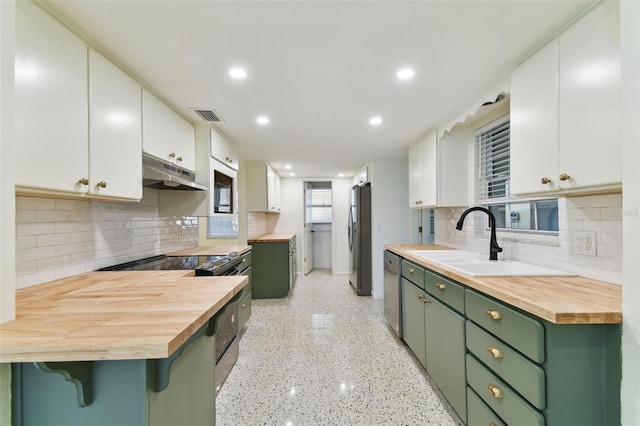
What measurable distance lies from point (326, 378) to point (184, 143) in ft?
7.65

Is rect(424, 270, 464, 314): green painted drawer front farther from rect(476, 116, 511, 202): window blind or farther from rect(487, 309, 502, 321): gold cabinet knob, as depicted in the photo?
rect(476, 116, 511, 202): window blind

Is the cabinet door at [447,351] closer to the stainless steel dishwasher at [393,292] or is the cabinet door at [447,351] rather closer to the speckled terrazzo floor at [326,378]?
the speckled terrazzo floor at [326,378]

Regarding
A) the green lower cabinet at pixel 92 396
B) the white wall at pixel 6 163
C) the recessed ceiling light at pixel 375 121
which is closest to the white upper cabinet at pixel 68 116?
the white wall at pixel 6 163

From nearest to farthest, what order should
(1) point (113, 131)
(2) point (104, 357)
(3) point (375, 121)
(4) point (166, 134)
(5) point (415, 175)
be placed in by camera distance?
(2) point (104, 357) < (1) point (113, 131) < (4) point (166, 134) < (3) point (375, 121) < (5) point (415, 175)

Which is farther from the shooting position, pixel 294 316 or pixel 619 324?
pixel 294 316

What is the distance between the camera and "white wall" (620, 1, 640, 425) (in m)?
0.81

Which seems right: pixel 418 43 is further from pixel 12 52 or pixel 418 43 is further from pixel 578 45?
pixel 12 52

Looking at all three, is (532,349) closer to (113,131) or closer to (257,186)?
(113,131)

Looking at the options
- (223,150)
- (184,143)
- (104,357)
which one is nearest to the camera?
(104,357)

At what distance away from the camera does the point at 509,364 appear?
113cm

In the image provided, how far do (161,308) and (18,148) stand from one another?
85cm

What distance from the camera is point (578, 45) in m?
1.17

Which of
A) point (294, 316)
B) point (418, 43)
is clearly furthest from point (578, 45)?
point (294, 316)

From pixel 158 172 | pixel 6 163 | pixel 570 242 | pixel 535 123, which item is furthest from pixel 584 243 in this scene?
pixel 158 172
